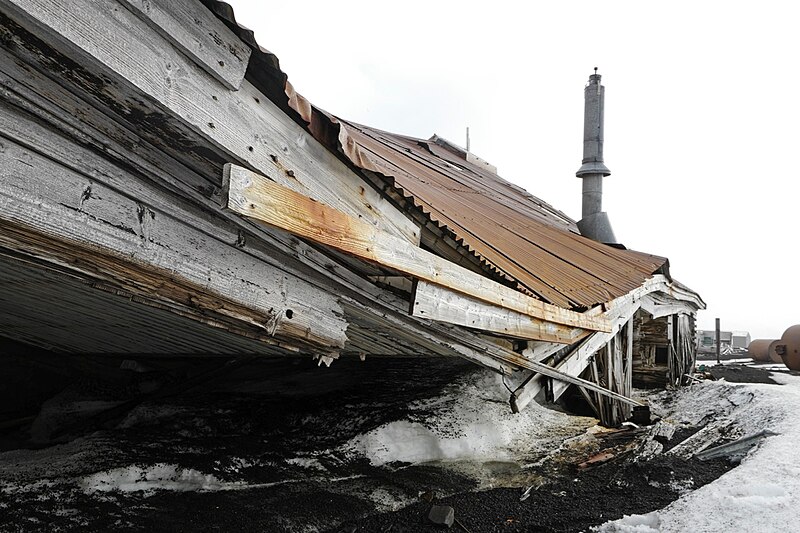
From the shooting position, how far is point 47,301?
3.91 m

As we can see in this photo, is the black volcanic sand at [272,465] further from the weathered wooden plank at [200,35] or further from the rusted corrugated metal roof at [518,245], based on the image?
the weathered wooden plank at [200,35]

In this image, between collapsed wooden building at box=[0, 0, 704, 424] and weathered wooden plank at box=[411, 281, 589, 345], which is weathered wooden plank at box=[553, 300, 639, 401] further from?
collapsed wooden building at box=[0, 0, 704, 424]

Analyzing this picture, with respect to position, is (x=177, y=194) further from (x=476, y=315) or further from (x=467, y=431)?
(x=467, y=431)

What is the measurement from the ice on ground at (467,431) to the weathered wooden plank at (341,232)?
217 centimetres

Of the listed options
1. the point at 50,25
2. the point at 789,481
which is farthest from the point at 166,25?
the point at 789,481

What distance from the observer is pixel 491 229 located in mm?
5730

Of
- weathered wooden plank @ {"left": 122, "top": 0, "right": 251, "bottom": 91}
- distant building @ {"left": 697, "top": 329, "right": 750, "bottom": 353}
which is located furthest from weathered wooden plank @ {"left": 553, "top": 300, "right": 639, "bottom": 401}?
distant building @ {"left": 697, "top": 329, "right": 750, "bottom": 353}

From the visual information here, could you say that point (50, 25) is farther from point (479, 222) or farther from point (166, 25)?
point (479, 222)

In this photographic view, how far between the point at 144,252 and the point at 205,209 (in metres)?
0.34

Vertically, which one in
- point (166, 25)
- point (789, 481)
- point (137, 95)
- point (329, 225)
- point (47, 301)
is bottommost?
point (789, 481)

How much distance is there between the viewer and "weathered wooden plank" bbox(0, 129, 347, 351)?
2.03 m

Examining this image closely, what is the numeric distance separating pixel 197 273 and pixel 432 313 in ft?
4.30

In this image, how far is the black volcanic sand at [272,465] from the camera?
390 centimetres

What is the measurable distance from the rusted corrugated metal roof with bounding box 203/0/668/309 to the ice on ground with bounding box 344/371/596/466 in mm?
1711
